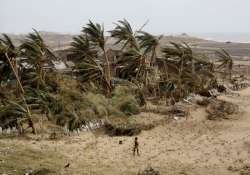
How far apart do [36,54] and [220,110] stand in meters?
11.7

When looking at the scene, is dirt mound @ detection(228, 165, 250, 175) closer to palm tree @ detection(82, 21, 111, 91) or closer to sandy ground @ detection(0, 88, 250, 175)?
sandy ground @ detection(0, 88, 250, 175)

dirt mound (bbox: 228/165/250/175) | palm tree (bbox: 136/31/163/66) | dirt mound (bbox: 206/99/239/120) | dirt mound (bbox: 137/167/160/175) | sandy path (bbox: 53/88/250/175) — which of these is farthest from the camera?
palm tree (bbox: 136/31/163/66)

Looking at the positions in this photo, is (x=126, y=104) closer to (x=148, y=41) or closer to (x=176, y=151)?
(x=148, y=41)

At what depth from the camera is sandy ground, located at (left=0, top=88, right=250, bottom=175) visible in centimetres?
1678

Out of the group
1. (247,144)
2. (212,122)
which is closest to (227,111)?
(212,122)

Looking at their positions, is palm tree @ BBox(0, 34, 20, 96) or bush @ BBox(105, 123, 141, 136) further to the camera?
palm tree @ BBox(0, 34, 20, 96)

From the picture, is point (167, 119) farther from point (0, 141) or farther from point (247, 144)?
point (0, 141)

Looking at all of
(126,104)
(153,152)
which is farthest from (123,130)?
(126,104)

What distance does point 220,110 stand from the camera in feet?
88.5

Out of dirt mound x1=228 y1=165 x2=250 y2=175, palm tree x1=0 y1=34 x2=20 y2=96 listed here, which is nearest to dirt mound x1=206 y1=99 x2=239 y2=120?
dirt mound x1=228 y1=165 x2=250 y2=175

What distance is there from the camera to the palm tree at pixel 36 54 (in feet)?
90.8

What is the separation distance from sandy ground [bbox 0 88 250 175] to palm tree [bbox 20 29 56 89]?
784cm

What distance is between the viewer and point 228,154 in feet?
61.7

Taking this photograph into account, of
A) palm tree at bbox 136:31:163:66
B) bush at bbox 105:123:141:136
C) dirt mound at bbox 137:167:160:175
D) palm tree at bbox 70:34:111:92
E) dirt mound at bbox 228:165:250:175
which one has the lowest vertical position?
bush at bbox 105:123:141:136
